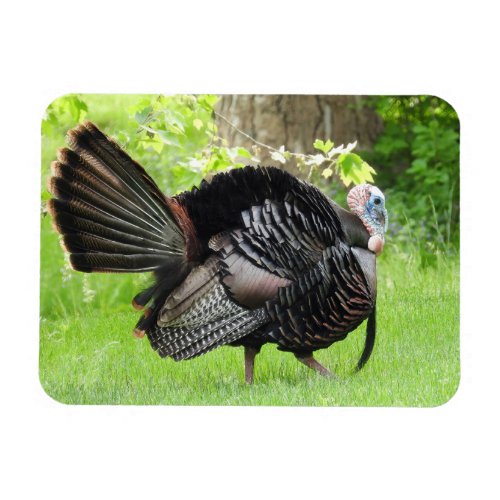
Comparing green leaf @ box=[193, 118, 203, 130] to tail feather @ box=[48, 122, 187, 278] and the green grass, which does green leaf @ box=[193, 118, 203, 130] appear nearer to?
tail feather @ box=[48, 122, 187, 278]

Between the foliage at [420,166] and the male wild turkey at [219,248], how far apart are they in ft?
1.85

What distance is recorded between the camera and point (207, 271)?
5.53 meters

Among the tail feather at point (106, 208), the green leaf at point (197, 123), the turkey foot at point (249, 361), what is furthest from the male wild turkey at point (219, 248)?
the green leaf at point (197, 123)

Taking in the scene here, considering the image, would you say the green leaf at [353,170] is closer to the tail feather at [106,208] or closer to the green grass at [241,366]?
the green grass at [241,366]

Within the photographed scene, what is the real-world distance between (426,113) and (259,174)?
37.1 inches

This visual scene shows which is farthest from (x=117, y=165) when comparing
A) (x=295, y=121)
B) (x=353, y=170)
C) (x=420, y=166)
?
(x=420, y=166)

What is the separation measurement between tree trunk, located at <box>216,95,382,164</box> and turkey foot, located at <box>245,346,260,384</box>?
3.36 ft

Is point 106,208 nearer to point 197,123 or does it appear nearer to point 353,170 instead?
point 197,123

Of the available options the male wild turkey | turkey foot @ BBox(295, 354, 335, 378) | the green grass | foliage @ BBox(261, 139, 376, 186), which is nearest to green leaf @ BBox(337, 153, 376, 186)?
foliage @ BBox(261, 139, 376, 186)

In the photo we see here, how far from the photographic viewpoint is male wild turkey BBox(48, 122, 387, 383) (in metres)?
5.48

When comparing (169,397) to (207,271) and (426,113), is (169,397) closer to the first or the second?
(207,271)

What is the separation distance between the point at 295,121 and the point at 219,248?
0.95 meters

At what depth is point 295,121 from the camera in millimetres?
6102

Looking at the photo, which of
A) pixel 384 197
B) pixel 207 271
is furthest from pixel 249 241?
pixel 384 197
